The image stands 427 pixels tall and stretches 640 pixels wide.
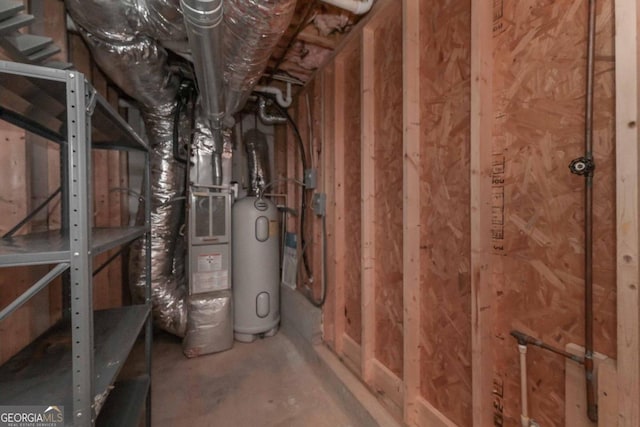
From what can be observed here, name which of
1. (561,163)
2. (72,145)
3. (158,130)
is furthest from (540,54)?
(158,130)

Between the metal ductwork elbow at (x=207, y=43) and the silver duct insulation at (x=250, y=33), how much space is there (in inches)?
3.8

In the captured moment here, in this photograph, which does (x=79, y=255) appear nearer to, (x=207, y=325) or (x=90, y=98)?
(x=90, y=98)

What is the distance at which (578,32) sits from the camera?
0.87 metres

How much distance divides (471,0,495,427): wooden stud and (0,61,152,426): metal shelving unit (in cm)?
127

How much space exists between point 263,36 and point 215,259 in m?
1.81

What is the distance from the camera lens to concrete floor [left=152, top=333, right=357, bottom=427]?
1.69 m

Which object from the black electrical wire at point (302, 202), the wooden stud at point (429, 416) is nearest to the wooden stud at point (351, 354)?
the wooden stud at point (429, 416)

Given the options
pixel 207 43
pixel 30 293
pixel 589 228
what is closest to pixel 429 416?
pixel 589 228

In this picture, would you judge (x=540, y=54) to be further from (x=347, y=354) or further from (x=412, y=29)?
(x=347, y=354)

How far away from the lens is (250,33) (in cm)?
133

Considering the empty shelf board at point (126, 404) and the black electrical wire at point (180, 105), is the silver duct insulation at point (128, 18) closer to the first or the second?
the black electrical wire at point (180, 105)

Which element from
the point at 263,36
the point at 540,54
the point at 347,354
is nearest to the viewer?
the point at 540,54

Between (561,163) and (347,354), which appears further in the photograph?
(347,354)

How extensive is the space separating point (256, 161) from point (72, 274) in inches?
94.9
